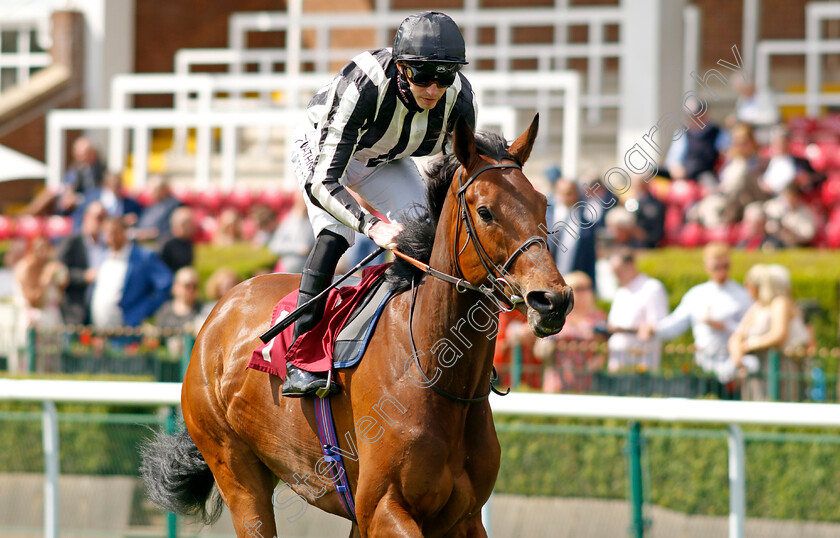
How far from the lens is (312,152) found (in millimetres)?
3971

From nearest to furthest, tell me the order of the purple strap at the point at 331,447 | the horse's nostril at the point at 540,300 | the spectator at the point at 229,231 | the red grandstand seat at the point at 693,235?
the horse's nostril at the point at 540,300 → the purple strap at the point at 331,447 → the red grandstand seat at the point at 693,235 → the spectator at the point at 229,231

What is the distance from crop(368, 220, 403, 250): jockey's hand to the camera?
11.5ft

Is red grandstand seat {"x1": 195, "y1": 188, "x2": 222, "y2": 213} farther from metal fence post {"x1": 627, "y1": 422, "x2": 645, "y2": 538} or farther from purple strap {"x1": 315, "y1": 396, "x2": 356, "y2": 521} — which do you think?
purple strap {"x1": 315, "y1": 396, "x2": 356, "y2": 521}

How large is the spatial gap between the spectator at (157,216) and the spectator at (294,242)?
120 cm

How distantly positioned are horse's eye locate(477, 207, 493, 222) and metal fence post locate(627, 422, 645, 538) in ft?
6.25

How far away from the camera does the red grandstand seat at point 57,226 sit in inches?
444

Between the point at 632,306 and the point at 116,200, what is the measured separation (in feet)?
18.2

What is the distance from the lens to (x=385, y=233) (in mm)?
3520

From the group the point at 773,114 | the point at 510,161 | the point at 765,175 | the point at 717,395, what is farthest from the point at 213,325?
the point at 773,114

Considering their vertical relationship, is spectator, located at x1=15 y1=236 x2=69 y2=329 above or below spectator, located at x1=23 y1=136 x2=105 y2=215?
below

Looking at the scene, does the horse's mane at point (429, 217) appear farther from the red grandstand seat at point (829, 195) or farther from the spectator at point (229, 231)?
the spectator at point (229, 231)

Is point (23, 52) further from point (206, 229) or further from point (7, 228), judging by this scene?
point (206, 229)

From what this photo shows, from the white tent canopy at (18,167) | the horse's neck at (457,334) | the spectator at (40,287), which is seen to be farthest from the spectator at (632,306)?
the white tent canopy at (18,167)

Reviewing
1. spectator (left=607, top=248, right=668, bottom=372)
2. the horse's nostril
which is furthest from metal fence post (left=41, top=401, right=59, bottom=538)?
spectator (left=607, top=248, right=668, bottom=372)
